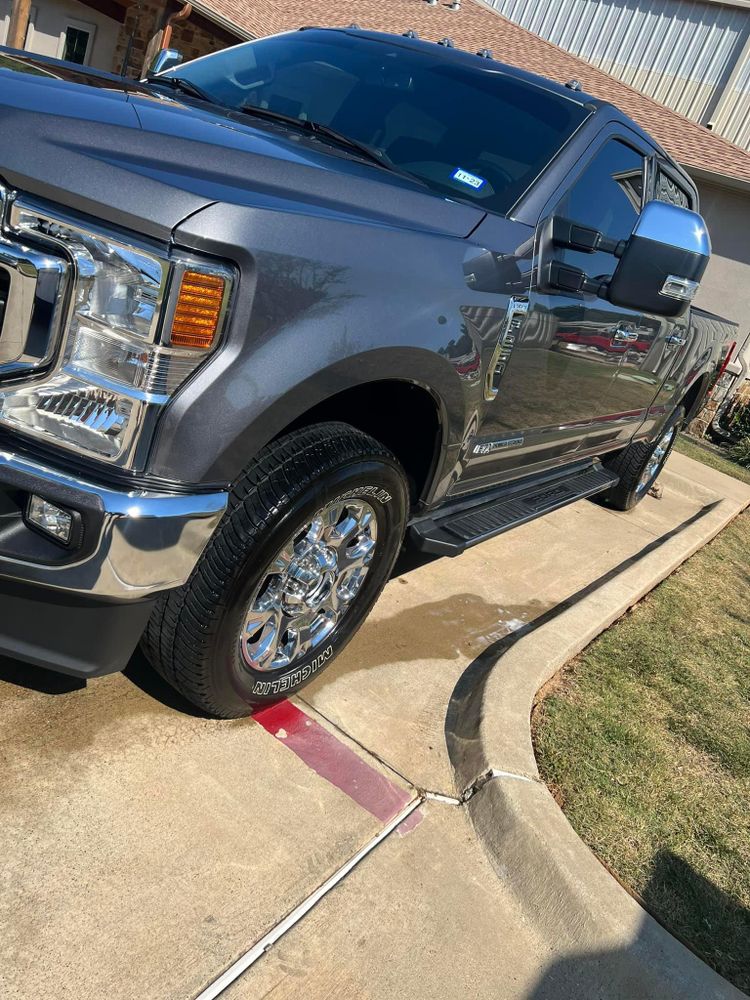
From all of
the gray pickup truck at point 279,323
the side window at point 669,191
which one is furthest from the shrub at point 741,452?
the gray pickup truck at point 279,323

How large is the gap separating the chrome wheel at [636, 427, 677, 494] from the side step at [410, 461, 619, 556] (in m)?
1.27

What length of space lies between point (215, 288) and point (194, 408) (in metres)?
0.26

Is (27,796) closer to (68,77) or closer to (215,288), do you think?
(215,288)

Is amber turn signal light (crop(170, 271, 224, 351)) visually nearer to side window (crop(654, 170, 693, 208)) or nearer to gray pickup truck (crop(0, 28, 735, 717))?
gray pickup truck (crop(0, 28, 735, 717))

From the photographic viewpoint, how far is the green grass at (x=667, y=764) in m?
2.60

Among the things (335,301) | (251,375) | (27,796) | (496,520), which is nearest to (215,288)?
(251,375)

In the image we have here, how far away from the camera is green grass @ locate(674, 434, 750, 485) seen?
9.89 metres

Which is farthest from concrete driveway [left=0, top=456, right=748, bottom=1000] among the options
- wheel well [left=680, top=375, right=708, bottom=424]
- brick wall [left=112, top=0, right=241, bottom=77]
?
brick wall [left=112, top=0, right=241, bottom=77]

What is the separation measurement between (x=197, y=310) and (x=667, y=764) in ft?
7.98

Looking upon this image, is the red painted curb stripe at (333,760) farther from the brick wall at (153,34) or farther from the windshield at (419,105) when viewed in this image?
the brick wall at (153,34)

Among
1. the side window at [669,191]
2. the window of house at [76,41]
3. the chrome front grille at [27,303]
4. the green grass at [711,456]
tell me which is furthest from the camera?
the window of house at [76,41]

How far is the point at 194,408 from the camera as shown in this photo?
193cm

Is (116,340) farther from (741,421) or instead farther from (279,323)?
(741,421)

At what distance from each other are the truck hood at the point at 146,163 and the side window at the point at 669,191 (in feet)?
8.14
